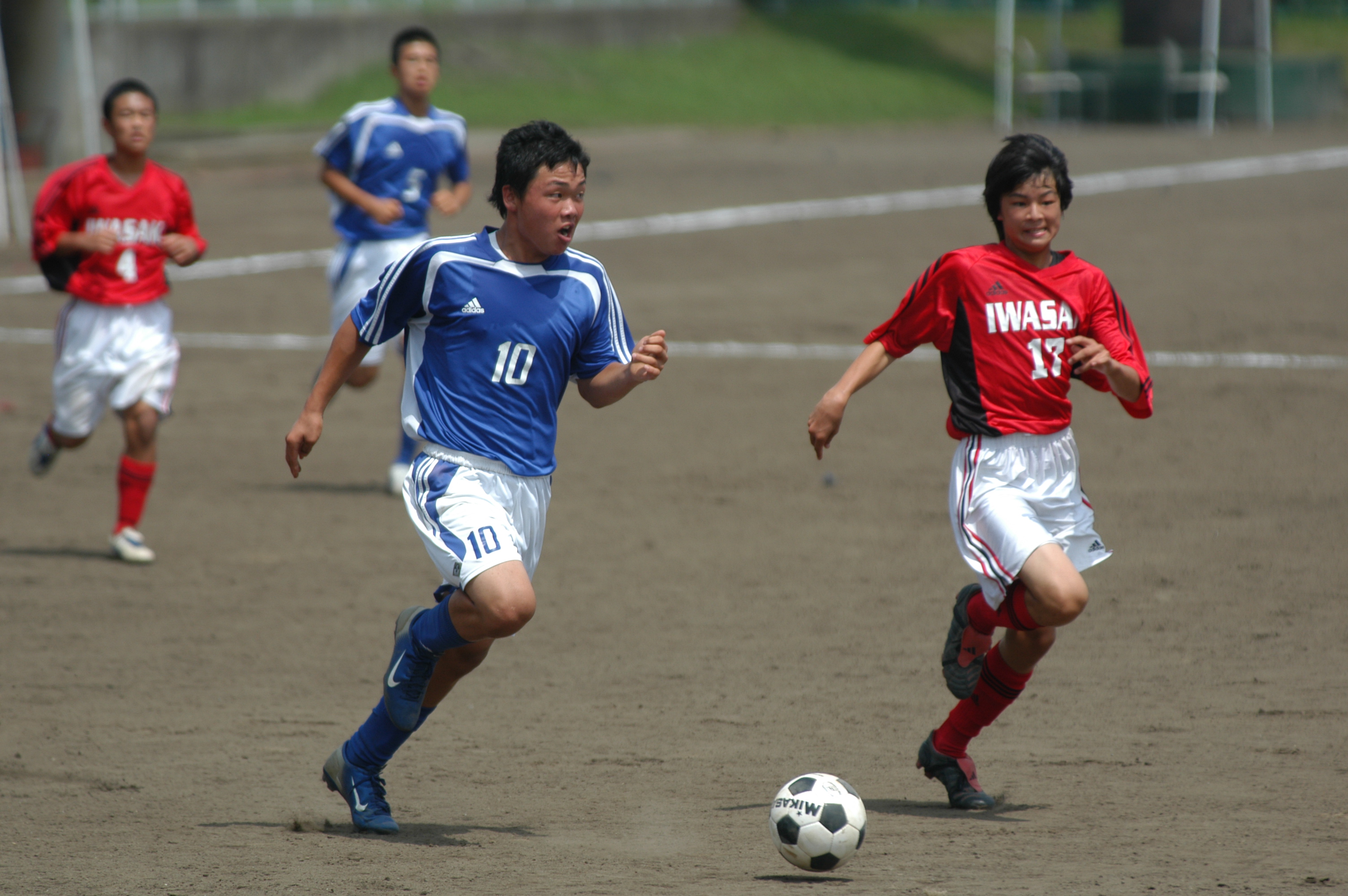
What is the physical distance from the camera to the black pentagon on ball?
4703 mm

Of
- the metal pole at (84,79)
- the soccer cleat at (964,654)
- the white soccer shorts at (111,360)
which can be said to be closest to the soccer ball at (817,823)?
the soccer cleat at (964,654)

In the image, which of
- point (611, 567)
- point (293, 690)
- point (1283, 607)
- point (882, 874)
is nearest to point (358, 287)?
point (611, 567)

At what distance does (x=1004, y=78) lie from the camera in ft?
134

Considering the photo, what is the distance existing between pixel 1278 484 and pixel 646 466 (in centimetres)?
400

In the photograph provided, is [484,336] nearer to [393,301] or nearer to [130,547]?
[393,301]

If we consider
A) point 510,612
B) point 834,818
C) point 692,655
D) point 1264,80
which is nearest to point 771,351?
point 692,655

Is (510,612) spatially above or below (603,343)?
below

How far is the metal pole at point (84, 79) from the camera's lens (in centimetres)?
2020

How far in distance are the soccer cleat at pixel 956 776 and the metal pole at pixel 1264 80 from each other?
105 feet

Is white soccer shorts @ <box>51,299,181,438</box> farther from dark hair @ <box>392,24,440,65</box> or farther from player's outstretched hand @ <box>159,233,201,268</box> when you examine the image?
dark hair @ <box>392,24,440,65</box>

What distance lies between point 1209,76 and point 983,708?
106ft

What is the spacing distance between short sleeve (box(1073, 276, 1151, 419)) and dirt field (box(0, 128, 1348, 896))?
4.29 feet

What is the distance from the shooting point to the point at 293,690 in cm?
678

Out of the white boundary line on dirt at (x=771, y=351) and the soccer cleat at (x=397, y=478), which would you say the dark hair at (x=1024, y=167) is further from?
the white boundary line on dirt at (x=771, y=351)
